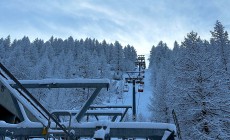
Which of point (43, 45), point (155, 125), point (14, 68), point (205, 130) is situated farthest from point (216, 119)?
point (43, 45)

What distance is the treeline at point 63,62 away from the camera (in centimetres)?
4422

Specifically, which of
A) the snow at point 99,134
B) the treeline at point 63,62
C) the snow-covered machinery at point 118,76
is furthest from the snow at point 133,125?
the snow-covered machinery at point 118,76

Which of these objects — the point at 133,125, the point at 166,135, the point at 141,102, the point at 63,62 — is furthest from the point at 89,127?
the point at 63,62

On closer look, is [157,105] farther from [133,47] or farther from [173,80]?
[133,47]

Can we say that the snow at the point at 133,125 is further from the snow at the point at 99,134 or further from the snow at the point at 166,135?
the snow at the point at 99,134

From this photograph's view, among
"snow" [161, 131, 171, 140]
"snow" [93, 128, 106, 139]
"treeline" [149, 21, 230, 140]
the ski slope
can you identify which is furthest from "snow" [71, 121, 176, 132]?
the ski slope

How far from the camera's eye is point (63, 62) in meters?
102

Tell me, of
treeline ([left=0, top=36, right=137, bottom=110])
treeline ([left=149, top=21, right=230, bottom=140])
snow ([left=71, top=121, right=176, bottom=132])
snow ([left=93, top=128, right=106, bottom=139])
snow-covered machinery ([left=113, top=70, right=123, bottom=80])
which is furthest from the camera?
snow-covered machinery ([left=113, top=70, right=123, bottom=80])

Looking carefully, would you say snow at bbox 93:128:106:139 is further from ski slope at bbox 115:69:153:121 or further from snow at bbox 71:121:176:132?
ski slope at bbox 115:69:153:121

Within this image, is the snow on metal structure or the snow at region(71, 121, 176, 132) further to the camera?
the snow at region(71, 121, 176, 132)

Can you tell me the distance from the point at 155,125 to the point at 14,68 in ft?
177

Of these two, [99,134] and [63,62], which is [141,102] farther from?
[99,134]

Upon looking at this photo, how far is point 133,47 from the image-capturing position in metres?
138

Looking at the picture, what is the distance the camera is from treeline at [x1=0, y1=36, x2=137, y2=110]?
145 ft
